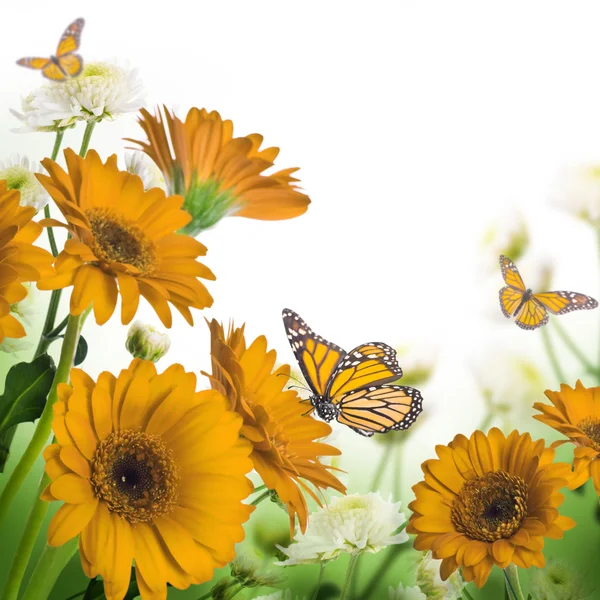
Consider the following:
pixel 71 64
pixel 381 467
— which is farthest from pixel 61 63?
pixel 381 467

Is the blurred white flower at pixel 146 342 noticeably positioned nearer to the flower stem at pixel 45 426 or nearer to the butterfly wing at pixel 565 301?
the flower stem at pixel 45 426

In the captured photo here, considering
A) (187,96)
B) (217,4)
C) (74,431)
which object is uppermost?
(217,4)

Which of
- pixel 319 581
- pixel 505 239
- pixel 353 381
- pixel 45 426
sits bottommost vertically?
pixel 319 581

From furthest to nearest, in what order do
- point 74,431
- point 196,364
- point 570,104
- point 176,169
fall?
point 570,104
point 196,364
point 176,169
point 74,431

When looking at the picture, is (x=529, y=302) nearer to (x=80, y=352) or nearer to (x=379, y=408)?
(x=379, y=408)

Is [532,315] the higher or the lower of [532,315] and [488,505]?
the higher

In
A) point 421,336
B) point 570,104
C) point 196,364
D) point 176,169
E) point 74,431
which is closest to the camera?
point 74,431

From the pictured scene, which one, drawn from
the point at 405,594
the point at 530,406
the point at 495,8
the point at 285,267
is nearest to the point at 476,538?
the point at 405,594

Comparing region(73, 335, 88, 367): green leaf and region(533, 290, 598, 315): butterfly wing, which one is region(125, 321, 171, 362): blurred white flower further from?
region(533, 290, 598, 315): butterfly wing

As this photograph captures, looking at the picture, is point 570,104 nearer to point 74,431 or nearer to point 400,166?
point 400,166
